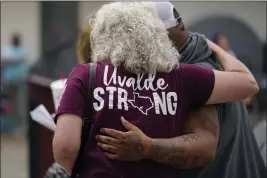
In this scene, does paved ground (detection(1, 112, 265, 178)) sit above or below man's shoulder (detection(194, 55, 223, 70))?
below

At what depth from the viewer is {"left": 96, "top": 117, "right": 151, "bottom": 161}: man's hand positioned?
7.13ft

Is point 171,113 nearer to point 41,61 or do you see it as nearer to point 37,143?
→ point 37,143

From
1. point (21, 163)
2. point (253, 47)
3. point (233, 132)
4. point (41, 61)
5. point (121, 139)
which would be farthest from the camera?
point (253, 47)

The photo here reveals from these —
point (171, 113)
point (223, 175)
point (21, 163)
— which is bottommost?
point (21, 163)

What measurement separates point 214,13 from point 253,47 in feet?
3.28

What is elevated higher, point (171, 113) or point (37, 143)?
point (171, 113)

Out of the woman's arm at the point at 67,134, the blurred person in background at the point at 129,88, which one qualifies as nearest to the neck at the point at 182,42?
the blurred person in background at the point at 129,88

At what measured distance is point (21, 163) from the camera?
26.1 ft

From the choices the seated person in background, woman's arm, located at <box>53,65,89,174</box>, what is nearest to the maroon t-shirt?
woman's arm, located at <box>53,65,89,174</box>

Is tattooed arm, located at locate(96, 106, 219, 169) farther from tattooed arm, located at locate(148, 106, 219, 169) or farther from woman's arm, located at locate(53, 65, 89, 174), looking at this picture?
woman's arm, located at locate(53, 65, 89, 174)

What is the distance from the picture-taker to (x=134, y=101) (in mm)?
2182

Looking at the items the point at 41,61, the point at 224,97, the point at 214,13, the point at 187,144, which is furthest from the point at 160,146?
the point at 214,13

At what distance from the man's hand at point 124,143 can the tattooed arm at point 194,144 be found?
0.07 metres

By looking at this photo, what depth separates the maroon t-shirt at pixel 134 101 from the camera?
217 cm
